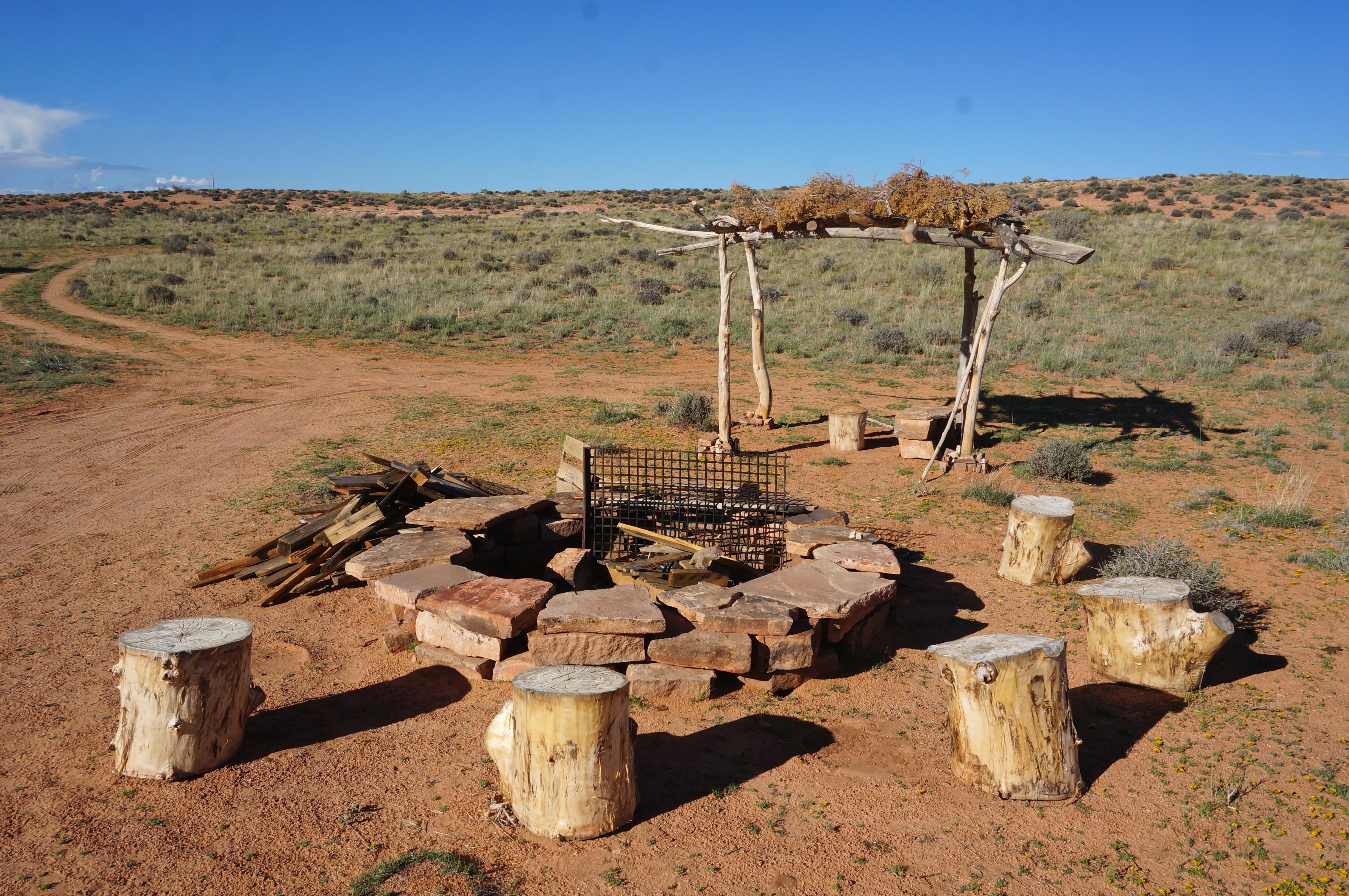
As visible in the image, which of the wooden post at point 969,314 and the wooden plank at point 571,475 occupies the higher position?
the wooden post at point 969,314

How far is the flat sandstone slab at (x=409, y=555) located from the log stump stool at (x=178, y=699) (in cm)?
180

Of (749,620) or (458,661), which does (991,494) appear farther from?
(458,661)

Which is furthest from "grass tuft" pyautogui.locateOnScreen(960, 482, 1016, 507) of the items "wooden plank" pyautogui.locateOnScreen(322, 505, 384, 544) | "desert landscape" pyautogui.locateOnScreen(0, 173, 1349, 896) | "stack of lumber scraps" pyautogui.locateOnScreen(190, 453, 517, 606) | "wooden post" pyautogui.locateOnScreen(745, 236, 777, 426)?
"wooden plank" pyautogui.locateOnScreen(322, 505, 384, 544)

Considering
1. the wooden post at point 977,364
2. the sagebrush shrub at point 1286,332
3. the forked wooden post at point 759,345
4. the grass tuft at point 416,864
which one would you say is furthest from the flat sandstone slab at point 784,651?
the sagebrush shrub at point 1286,332

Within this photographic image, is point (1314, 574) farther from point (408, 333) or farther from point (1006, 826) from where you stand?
point (408, 333)

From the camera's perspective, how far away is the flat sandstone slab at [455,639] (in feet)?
18.0

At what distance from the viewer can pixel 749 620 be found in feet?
17.5

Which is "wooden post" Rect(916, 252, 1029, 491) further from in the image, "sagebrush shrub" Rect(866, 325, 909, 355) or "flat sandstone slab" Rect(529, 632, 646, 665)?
"sagebrush shrub" Rect(866, 325, 909, 355)

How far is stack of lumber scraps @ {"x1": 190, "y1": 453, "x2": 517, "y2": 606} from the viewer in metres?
7.06

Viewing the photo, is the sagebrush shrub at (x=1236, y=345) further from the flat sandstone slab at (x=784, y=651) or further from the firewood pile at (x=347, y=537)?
the flat sandstone slab at (x=784, y=651)

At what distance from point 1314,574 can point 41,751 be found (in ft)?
32.4

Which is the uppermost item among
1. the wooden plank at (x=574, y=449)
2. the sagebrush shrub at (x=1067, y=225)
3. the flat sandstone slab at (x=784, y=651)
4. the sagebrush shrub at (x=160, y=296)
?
the sagebrush shrub at (x=1067, y=225)

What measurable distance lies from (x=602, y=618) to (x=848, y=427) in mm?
7514

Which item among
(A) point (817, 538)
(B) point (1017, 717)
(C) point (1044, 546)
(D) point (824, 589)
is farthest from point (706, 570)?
(C) point (1044, 546)
